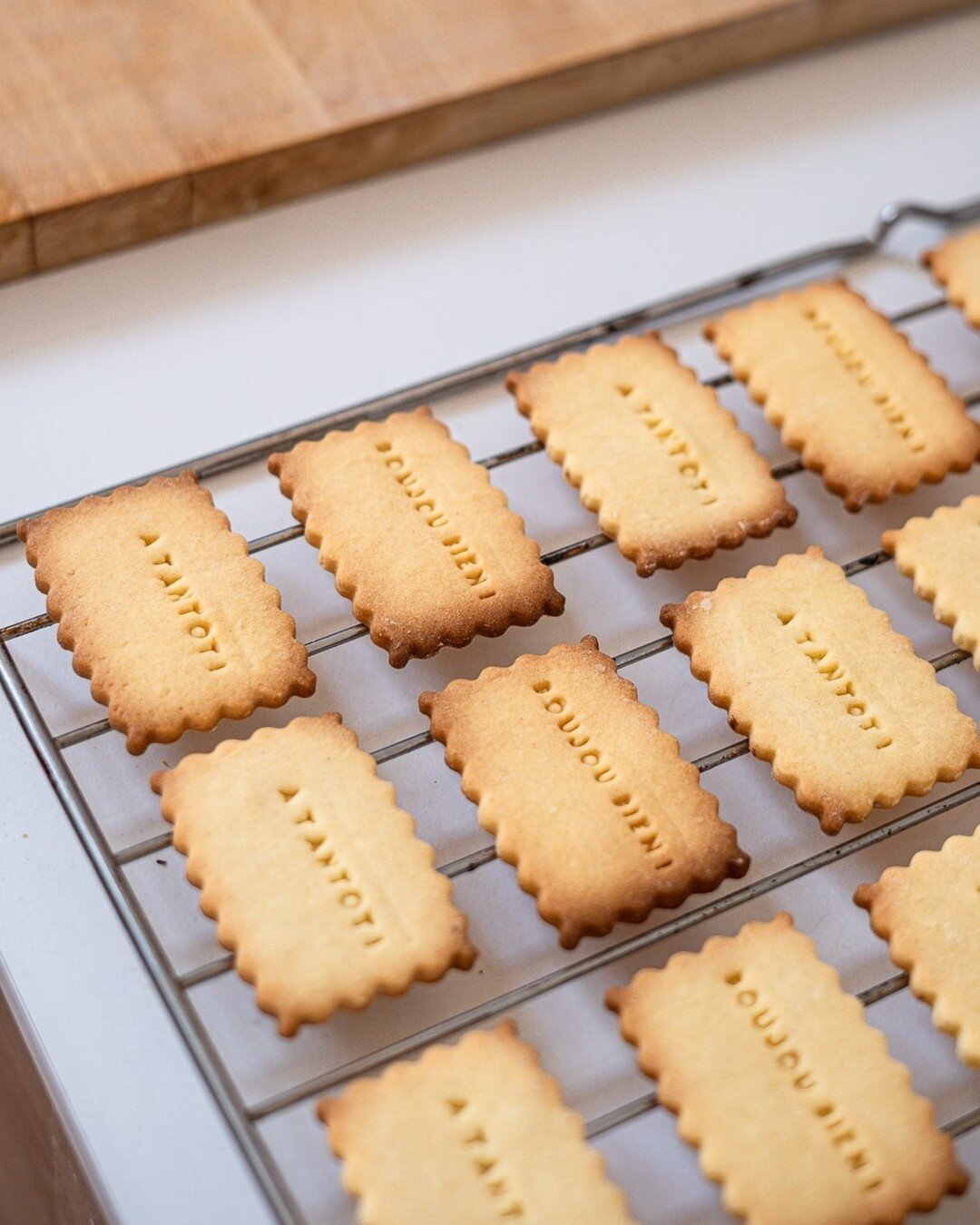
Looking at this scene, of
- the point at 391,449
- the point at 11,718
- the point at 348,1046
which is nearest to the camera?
the point at 348,1046

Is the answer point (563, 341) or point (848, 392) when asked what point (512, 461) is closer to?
point (563, 341)

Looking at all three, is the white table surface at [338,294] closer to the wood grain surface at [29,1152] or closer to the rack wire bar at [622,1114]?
the wood grain surface at [29,1152]

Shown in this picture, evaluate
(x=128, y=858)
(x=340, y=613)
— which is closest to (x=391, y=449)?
(x=340, y=613)

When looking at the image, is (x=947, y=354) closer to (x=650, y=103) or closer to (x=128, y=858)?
(x=650, y=103)

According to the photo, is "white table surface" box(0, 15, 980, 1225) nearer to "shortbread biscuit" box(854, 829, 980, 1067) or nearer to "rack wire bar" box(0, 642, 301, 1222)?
"rack wire bar" box(0, 642, 301, 1222)

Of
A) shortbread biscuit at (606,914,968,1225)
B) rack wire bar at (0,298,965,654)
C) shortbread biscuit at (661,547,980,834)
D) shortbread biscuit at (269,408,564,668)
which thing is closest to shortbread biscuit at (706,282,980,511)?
rack wire bar at (0,298,965,654)

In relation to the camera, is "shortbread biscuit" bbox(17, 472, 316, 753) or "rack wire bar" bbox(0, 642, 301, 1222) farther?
"shortbread biscuit" bbox(17, 472, 316, 753)
